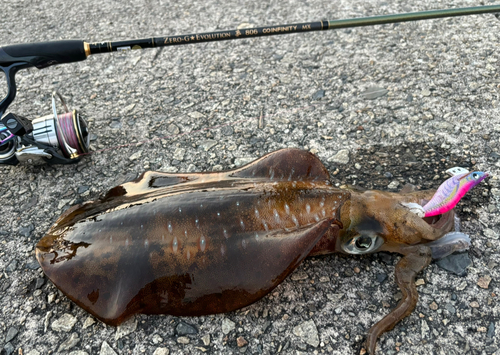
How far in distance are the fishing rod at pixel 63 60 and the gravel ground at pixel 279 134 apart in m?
0.31

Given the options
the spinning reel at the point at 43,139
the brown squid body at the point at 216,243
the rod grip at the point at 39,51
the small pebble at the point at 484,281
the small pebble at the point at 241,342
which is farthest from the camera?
the spinning reel at the point at 43,139

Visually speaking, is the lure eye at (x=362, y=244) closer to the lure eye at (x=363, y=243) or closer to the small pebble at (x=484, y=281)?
the lure eye at (x=363, y=243)

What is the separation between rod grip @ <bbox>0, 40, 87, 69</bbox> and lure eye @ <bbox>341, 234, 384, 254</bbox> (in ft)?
8.00

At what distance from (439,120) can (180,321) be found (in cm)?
293

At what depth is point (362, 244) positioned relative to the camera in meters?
2.59

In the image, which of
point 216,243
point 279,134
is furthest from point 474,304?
point 279,134

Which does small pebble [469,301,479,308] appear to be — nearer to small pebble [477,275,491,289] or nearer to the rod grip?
small pebble [477,275,491,289]

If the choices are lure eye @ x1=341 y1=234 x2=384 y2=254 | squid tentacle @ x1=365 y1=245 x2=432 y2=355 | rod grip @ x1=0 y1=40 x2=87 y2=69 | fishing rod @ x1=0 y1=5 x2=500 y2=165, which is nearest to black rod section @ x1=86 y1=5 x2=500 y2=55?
fishing rod @ x1=0 y1=5 x2=500 y2=165

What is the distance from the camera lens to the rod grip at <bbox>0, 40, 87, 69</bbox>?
304 centimetres

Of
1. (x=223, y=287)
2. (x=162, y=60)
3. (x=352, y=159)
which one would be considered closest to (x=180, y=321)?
(x=223, y=287)

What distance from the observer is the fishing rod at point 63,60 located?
3057 mm

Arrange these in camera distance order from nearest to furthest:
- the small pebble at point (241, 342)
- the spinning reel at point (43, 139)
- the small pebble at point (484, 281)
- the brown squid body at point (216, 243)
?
the brown squid body at point (216, 243) → the small pebble at point (241, 342) → the small pebble at point (484, 281) → the spinning reel at point (43, 139)

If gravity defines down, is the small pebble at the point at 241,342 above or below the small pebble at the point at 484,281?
below

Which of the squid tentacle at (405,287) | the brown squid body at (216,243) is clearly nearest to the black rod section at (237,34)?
the brown squid body at (216,243)
